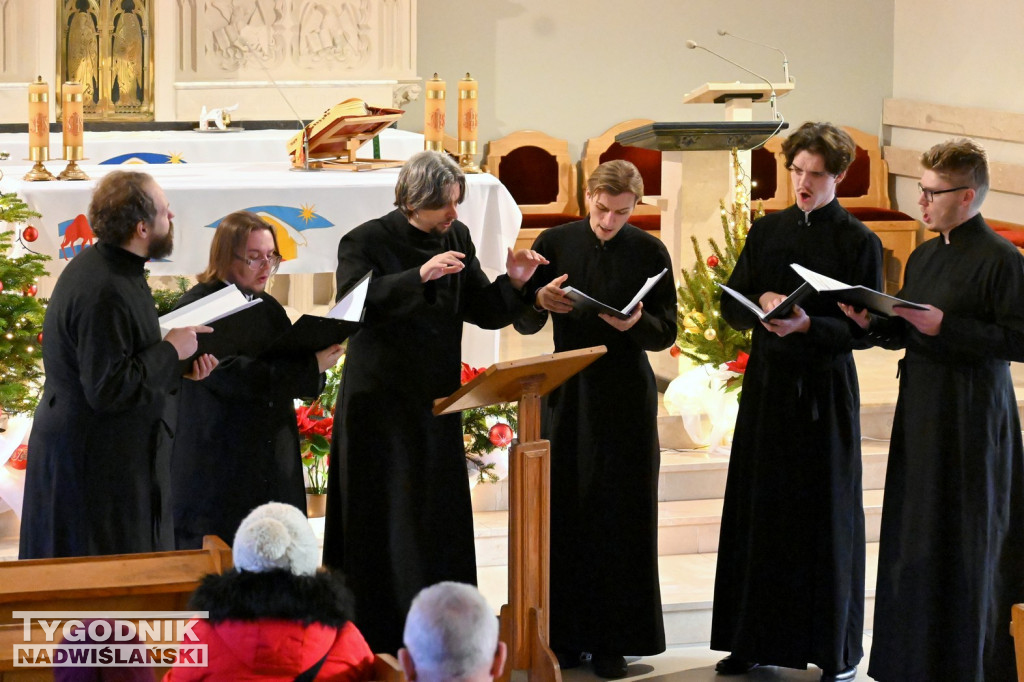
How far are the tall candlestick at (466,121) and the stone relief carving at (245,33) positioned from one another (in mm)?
3192

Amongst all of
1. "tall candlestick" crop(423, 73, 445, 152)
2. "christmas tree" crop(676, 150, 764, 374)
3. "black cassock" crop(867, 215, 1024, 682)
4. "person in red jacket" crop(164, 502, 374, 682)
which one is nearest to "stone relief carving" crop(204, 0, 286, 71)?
"tall candlestick" crop(423, 73, 445, 152)

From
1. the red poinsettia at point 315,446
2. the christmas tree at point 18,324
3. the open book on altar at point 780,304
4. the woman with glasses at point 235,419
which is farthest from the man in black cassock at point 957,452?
the christmas tree at point 18,324

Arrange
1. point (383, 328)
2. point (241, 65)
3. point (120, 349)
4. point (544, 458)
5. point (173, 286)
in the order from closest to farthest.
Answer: point (120, 349)
point (544, 458)
point (383, 328)
point (173, 286)
point (241, 65)

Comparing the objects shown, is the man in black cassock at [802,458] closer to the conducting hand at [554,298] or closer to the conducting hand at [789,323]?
the conducting hand at [789,323]

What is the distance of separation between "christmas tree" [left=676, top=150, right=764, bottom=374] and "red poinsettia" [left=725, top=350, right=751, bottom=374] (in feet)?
0.21

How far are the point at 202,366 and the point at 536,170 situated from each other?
23.8 feet

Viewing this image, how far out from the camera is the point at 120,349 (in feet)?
11.5

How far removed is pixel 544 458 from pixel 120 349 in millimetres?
1196

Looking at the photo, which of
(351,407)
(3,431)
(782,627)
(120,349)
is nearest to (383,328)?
(351,407)

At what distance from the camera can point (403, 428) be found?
13.8ft

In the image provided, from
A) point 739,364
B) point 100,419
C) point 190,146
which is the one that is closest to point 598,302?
point 100,419

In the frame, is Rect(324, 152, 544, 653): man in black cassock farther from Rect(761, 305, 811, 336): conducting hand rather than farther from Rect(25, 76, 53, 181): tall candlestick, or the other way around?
Rect(25, 76, 53, 181): tall candlestick

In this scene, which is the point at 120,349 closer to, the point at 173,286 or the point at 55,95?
the point at 173,286

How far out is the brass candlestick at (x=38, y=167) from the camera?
19.7 ft
